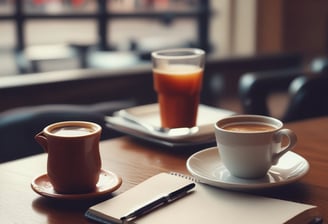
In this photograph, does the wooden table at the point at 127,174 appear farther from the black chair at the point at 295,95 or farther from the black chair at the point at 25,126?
the black chair at the point at 295,95

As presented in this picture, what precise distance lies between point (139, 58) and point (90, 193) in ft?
7.82

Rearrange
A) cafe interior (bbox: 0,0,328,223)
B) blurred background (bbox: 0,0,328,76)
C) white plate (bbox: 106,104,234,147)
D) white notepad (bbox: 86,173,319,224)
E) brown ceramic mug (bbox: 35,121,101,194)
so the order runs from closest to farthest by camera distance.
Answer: white notepad (bbox: 86,173,319,224), brown ceramic mug (bbox: 35,121,101,194), white plate (bbox: 106,104,234,147), cafe interior (bbox: 0,0,328,223), blurred background (bbox: 0,0,328,76)

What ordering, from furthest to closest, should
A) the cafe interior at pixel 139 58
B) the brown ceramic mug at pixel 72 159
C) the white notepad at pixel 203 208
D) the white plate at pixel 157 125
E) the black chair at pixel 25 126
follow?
the cafe interior at pixel 139 58 → the black chair at pixel 25 126 → the white plate at pixel 157 125 → the brown ceramic mug at pixel 72 159 → the white notepad at pixel 203 208

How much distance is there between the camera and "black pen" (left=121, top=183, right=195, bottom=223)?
90 cm

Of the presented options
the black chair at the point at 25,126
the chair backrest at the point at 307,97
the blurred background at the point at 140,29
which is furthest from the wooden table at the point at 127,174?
the blurred background at the point at 140,29

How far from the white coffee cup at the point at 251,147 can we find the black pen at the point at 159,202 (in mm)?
89

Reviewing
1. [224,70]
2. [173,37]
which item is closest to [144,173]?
[224,70]

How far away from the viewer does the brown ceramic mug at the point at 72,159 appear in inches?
39.0

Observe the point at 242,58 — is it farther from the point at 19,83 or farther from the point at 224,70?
the point at 19,83

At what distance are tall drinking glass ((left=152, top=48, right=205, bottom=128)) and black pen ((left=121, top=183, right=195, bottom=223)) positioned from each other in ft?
1.37

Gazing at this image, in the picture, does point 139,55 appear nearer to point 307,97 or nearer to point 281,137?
point 307,97

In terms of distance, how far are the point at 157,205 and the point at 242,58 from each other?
225 cm

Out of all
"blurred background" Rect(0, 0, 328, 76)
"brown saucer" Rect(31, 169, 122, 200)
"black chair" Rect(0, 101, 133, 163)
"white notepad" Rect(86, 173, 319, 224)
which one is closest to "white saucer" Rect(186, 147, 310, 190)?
"white notepad" Rect(86, 173, 319, 224)

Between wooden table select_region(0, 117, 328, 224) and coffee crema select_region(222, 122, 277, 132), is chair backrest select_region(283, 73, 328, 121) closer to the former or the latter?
wooden table select_region(0, 117, 328, 224)
